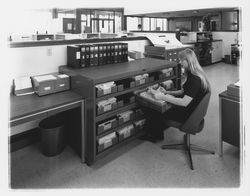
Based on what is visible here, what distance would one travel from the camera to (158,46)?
11.9ft

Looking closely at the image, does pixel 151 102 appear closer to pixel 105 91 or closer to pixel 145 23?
pixel 105 91

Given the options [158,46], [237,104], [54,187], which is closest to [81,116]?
→ [54,187]

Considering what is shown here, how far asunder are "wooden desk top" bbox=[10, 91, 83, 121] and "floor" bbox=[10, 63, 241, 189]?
2.25 ft

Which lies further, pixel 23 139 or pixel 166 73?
pixel 166 73

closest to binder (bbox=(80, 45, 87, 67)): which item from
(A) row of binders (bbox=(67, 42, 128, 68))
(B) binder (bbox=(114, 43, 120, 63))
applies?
(A) row of binders (bbox=(67, 42, 128, 68))

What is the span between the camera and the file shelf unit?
6.88 ft

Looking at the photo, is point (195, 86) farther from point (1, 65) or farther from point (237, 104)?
point (1, 65)

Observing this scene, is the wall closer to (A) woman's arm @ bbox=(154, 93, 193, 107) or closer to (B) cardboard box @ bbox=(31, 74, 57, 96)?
(B) cardboard box @ bbox=(31, 74, 57, 96)

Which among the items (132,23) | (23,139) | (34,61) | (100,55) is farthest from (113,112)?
(132,23)

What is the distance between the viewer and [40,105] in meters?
1.86

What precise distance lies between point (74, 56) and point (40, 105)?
77 centimetres

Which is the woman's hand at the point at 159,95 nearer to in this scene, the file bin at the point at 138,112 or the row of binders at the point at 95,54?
the file bin at the point at 138,112

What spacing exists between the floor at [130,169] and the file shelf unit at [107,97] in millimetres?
153

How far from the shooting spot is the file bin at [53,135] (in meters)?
2.32
